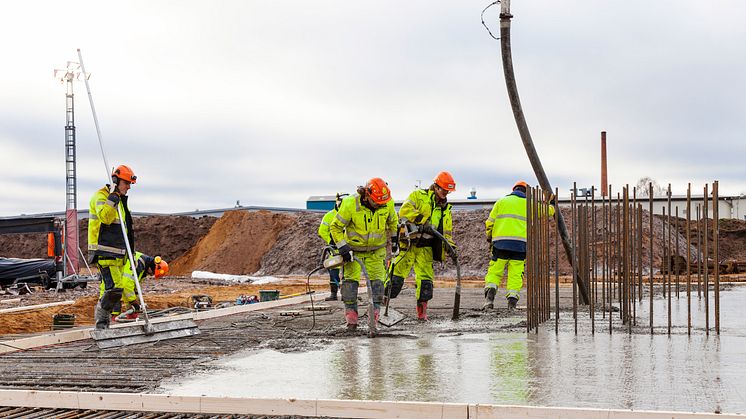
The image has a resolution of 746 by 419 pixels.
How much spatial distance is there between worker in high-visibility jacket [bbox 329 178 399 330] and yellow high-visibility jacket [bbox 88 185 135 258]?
2.32 metres

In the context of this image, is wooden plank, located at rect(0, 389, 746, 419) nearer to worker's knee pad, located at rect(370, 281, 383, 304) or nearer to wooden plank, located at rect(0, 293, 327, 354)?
wooden plank, located at rect(0, 293, 327, 354)

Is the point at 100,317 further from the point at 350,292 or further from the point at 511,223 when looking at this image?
the point at 511,223

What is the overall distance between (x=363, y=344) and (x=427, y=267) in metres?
2.63

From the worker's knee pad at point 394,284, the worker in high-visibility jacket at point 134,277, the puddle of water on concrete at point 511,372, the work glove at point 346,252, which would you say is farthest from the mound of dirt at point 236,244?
the puddle of water on concrete at point 511,372

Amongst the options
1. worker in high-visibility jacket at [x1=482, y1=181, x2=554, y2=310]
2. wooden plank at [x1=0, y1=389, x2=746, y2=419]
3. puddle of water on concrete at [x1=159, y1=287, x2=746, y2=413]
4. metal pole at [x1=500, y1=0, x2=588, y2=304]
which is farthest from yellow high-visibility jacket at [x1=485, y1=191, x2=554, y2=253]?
wooden plank at [x1=0, y1=389, x2=746, y2=419]

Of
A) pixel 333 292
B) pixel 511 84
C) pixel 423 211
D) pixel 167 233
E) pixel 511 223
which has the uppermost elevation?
pixel 511 84

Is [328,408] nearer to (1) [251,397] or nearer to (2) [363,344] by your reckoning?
(1) [251,397]

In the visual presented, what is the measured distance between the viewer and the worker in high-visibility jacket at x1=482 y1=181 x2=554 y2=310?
11.1 meters

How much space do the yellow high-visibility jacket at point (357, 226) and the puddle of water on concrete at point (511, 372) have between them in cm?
114

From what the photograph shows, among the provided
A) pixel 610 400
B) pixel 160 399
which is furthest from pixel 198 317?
pixel 610 400

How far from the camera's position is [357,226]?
872 cm

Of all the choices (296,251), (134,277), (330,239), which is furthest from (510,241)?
(296,251)

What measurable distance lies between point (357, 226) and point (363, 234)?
0.36 ft

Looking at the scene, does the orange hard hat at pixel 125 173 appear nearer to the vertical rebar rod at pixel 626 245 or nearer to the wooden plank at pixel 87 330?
the wooden plank at pixel 87 330
